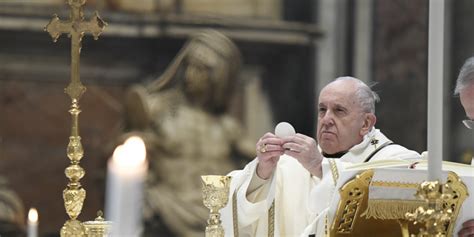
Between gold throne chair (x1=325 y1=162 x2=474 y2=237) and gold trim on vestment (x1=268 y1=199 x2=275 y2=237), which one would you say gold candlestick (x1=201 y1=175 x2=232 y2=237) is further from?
gold trim on vestment (x1=268 y1=199 x2=275 y2=237)

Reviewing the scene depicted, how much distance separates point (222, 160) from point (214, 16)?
121 centimetres

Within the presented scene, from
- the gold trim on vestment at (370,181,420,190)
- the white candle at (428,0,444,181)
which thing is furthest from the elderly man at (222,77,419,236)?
the white candle at (428,0,444,181)

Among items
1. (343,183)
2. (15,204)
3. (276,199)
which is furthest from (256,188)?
(15,204)

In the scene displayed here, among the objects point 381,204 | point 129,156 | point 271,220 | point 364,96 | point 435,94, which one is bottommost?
point 271,220

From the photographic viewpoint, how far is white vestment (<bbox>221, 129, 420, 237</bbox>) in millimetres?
3938

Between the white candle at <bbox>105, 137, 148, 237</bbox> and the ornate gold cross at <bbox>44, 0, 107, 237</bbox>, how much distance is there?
82 cm

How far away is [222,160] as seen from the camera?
9602 millimetres

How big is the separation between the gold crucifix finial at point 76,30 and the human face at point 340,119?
1.72m

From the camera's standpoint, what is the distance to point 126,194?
6.26 feet

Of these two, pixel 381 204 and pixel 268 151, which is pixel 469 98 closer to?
pixel 268 151

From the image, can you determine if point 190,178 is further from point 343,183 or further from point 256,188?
point 343,183

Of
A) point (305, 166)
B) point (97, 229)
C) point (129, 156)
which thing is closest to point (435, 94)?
point (129, 156)

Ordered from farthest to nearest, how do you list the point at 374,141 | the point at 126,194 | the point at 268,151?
1. the point at 374,141
2. the point at 268,151
3. the point at 126,194

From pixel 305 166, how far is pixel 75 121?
49.1 inches
